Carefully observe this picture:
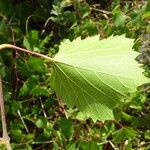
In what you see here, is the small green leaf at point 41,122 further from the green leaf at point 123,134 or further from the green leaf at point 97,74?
the green leaf at point 97,74

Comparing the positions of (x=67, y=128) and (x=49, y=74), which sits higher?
(x=49, y=74)

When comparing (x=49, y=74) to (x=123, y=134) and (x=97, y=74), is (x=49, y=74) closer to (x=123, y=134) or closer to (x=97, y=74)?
(x=123, y=134)

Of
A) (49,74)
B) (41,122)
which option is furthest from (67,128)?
(49,74)

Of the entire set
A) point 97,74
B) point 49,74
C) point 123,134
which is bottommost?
point 123,134

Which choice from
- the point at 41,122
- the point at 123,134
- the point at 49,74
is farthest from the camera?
the point at 49,74

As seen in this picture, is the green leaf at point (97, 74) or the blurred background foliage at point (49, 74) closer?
the green leaf at point (97, 74)

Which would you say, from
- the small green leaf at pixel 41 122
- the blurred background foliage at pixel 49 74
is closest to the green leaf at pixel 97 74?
the blurred background foliage at pixel 49 74

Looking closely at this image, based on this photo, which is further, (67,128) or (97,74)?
(67,128)

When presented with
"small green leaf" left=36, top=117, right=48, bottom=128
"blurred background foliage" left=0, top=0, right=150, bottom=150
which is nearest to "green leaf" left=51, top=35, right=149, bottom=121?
"blurred background foliage" left=0, top=0, right=150, bottom=150
